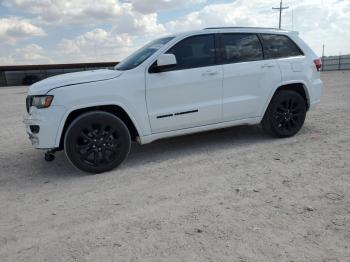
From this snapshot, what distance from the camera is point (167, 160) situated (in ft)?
16.9

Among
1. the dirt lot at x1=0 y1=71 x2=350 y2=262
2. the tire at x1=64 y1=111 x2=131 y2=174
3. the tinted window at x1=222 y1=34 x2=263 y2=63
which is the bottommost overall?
the dirt lot at x1=0 y1=71 x2=350 y2=262

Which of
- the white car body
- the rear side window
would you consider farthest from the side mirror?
the rear side window

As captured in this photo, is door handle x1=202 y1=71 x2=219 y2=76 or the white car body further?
door handle x1=202 y1=71 x2=219 y2=76

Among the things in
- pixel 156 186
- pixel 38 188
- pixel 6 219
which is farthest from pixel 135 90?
pixel 6 219

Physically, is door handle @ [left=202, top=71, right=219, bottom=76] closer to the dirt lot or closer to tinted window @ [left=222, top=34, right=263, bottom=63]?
tinted window @ [left=222, top=34, right=263, bottom=63]

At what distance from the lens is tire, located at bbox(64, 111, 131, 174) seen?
14.9 ft

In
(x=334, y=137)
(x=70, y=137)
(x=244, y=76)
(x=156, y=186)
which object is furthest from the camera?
(x=334, y=137)

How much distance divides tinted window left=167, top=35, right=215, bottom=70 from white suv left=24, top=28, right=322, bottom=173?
15 mm

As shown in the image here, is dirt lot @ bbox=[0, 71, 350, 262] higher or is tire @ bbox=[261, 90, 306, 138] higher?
tire @ bbox=[261, 90, 306, 138]

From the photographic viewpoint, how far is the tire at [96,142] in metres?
4.54

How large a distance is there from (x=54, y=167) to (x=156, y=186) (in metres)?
1.92

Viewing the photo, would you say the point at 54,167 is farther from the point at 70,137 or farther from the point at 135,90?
the point at 135,90

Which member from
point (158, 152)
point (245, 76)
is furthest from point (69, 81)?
point (245, 76)

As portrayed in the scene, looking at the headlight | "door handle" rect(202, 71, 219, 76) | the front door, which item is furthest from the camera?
"door handle" rect(202, 71, 219, 76)
